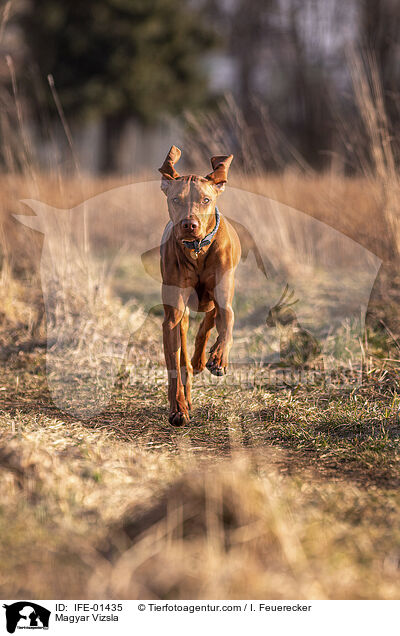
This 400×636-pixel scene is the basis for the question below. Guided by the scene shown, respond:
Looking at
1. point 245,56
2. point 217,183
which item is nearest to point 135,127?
point 245,56

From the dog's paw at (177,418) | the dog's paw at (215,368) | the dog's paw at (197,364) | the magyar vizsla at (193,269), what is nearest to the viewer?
the magyar vizsla at (193,269)

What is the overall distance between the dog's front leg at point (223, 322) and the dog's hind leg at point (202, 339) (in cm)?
33

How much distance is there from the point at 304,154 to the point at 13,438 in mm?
19032

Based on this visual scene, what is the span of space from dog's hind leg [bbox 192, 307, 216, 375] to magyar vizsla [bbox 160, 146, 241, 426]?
0.17 meters

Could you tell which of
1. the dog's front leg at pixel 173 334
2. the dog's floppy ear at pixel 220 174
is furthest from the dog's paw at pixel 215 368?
the dog's floppy ear at pixel 220 174

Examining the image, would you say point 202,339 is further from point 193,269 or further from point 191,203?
point 191,203

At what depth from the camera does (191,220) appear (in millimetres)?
2611

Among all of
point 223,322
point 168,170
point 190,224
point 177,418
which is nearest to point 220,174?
point 168,170

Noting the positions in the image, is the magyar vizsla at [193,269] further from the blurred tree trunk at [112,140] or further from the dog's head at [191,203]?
the blurred tree trunk at [112,140]

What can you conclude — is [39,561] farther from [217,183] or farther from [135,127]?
[135,127]

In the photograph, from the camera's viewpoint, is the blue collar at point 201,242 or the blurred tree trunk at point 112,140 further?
the blurred tree trunk at point 112,140

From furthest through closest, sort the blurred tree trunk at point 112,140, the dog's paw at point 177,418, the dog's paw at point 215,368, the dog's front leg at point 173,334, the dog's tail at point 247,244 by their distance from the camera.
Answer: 1. the blurred tree trunk at point 112,140
2. the dog's tail at point 247,244
3. the dog's paw at point 177,418
4. the dog's front leg at point 173,334
5. the dog's paw at point 215,368
